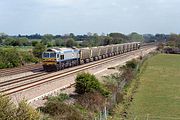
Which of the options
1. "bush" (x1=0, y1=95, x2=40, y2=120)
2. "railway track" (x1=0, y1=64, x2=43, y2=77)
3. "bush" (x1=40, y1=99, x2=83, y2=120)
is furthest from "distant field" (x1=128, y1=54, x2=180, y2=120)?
"railway track" (x1=0, y1=64, x2=43, y2=77)

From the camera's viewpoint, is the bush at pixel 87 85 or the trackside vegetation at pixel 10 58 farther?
the trackside vegetation at pixel 10 58

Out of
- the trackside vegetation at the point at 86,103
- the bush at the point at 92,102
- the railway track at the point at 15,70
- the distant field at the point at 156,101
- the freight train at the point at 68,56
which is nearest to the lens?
the trackside vegetation at the point at 86,103

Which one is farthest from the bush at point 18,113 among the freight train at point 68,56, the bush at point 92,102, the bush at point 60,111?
the freight train at point 68,56

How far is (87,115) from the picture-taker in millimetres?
20672

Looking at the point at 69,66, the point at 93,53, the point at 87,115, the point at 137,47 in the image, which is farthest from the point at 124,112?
the point at 137,47

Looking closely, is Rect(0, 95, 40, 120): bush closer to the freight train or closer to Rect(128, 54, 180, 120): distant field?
Rect(128, 54, 180, 120): distant field

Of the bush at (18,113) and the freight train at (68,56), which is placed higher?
the bush at (18,113)

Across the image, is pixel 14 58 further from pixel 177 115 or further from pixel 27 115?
pixel 27 115

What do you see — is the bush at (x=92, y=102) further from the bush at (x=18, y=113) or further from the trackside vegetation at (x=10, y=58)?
the trackside vegetation at (x=10, y=58)

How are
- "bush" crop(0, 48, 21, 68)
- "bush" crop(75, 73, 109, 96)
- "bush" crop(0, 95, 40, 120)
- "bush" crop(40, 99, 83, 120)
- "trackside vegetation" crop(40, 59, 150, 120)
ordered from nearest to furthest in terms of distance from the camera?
"bush" crop(0, 95, 40, 120) < "bush" crop(40, 99, 83, 120) < "trackside vegetation" crop(40, 59, 150, 120) < "bush" crop(75, 73, 109, 96) < "bush" crop(0, 48, 21, 68)

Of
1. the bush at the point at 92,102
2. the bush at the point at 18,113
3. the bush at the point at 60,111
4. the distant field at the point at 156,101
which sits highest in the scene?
the bush at the point at 18,113

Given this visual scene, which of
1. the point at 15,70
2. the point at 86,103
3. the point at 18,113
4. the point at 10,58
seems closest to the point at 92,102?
the point at 86,103

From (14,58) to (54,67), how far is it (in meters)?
9.66

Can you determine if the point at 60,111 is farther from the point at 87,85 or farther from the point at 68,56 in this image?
the point at 68,56
